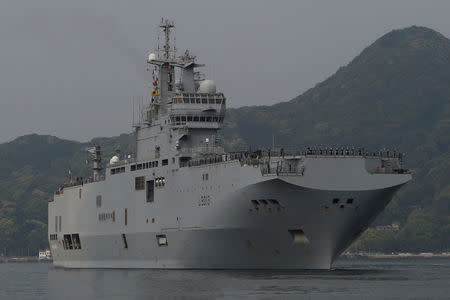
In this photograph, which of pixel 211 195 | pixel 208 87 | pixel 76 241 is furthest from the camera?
pixel 76 241

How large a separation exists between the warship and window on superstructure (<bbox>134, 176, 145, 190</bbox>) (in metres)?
0.09

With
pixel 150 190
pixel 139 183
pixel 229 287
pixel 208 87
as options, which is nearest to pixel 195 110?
pixel 208 87

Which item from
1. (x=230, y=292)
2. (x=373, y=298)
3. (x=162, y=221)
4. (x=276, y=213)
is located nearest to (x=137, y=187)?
(x=162, y=221)

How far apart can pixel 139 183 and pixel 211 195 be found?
11900 mm

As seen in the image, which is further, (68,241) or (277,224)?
(68,241)

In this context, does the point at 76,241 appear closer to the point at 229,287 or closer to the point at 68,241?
the point at 68,241

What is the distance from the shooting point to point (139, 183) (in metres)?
73.6

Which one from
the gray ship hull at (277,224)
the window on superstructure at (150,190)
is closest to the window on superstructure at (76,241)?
Answer: the window on superstructure at (150,190)

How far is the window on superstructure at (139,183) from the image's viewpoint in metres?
73.0

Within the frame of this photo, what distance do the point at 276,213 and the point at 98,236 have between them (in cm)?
2486

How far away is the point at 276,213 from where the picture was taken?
60.3 m

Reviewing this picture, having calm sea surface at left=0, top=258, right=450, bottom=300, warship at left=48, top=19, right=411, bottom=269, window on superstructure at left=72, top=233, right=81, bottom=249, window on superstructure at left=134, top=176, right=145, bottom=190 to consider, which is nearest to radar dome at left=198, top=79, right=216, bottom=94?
warship at left=48, top=19, right=411, bottom=269

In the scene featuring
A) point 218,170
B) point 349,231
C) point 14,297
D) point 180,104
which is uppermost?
point 180,104

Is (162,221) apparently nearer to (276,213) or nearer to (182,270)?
(182,270)
